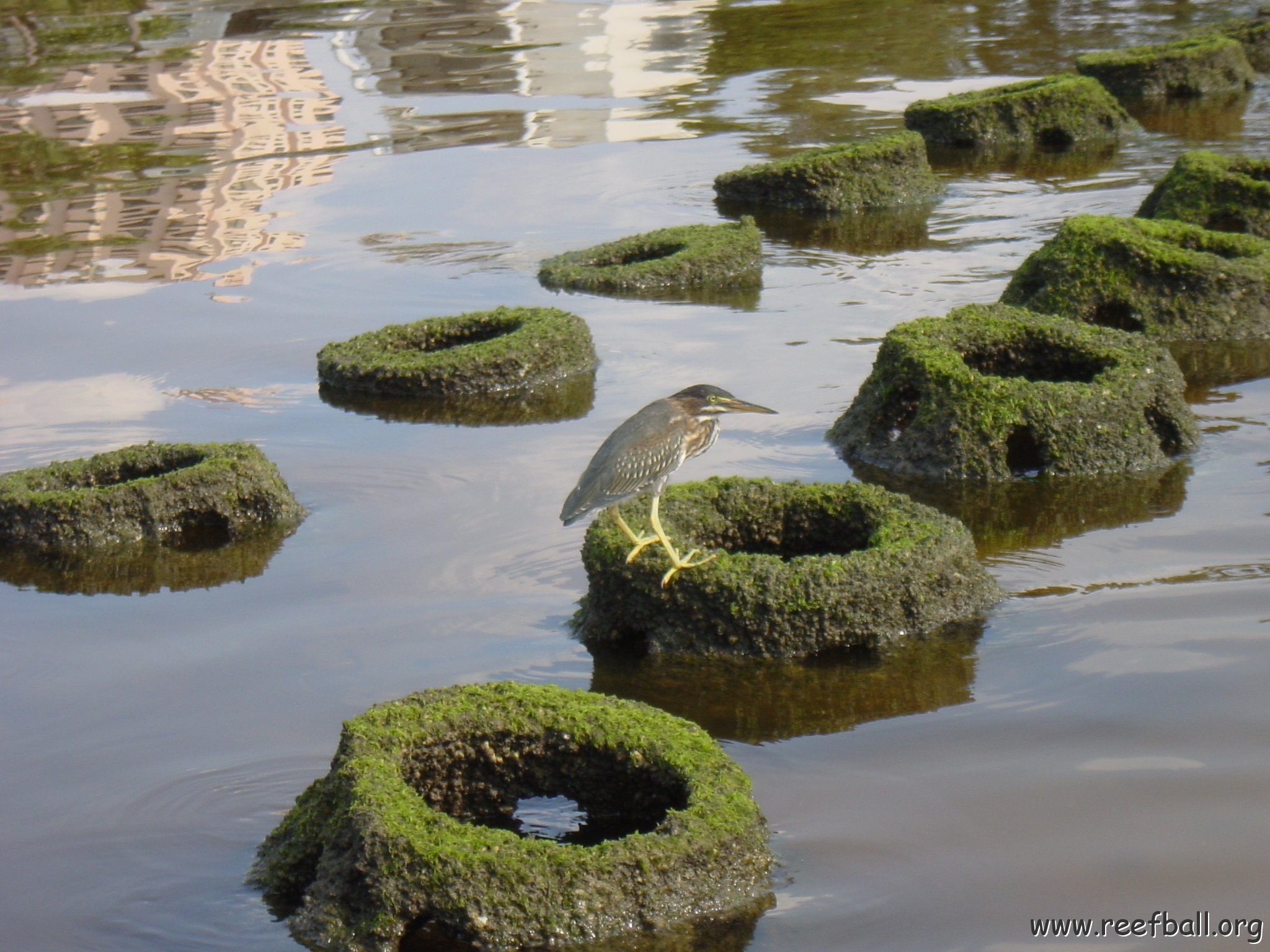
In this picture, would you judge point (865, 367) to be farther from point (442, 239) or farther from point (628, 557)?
point (442, 239)

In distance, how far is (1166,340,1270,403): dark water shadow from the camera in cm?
859

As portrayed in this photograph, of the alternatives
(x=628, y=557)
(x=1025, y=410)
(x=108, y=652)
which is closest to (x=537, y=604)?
(x=628, y=557)

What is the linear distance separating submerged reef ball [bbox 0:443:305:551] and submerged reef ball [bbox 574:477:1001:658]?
2.07 m

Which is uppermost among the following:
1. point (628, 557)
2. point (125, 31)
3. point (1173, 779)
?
point (125, 31)

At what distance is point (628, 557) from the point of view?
18.7 feet

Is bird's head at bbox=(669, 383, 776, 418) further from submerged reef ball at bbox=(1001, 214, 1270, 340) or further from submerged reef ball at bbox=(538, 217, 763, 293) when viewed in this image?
submerged reef ball at bbox=(538, 217, 763, 293)

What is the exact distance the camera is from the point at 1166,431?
7.65 m

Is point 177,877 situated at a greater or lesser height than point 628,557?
lesser

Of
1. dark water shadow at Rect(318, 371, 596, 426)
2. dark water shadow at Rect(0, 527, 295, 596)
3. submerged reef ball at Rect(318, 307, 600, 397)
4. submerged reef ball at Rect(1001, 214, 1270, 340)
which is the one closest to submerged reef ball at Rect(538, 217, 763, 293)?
submerged reef ball at Rect(318, 307, 600, 397)

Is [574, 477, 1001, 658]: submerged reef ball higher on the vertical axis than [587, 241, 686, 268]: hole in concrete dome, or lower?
lower

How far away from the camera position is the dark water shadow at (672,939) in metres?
3.94

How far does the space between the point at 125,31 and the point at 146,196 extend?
35.7 feet

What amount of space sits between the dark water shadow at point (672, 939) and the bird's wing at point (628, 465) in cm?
192

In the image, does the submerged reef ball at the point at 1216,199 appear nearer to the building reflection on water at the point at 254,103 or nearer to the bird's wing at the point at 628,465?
the bird's wing at the point at 628,465
